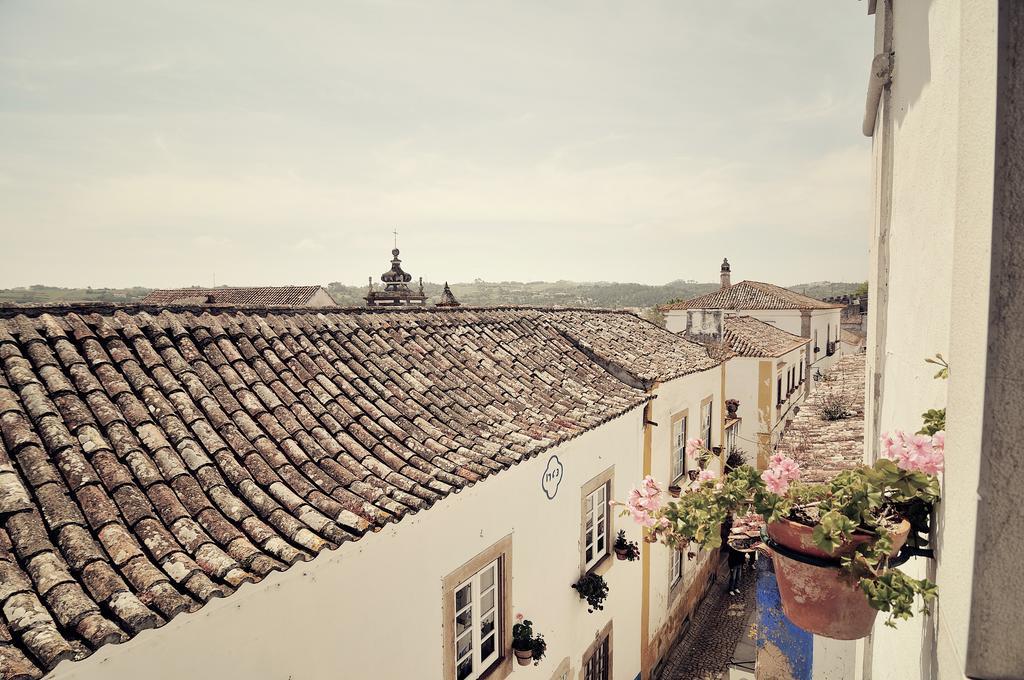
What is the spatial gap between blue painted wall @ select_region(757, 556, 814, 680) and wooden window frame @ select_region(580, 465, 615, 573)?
2.84 meters

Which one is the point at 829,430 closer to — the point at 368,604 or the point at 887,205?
the point at 887,205

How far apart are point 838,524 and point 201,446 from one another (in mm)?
4456

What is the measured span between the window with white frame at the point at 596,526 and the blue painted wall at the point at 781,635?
2.95 metres

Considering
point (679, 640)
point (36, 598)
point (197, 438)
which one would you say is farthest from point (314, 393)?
point (679, 640)

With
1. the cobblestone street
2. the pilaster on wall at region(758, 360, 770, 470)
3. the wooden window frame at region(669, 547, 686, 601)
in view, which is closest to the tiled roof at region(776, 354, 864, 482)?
the wooden window frame at region(669, 547, 686, 601)

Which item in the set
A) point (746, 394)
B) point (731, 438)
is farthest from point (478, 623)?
point (746, 394)

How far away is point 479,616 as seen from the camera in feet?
20.8

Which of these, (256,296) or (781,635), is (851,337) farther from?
(256,296)

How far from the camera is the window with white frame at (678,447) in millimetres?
12078

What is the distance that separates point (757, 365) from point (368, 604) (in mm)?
20080

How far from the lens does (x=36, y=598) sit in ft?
9.27

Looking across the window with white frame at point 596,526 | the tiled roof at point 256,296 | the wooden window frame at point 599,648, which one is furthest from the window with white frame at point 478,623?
the tiled roof at point 256,296

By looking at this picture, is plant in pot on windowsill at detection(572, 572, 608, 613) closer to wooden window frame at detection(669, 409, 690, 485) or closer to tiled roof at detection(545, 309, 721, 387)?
tiled roof at detection(545, 309, 721, 387)

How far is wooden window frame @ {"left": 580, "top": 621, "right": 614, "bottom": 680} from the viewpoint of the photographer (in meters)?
8.85
